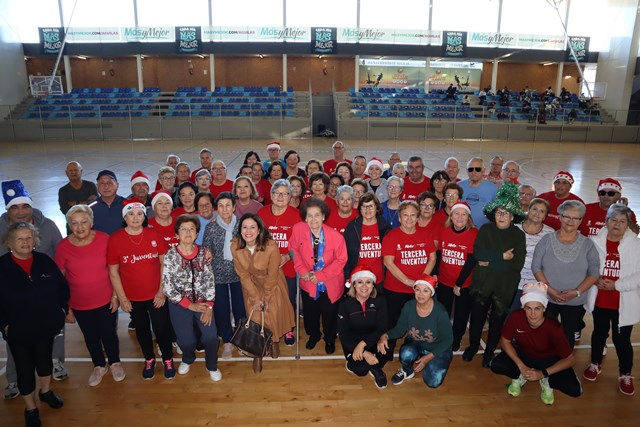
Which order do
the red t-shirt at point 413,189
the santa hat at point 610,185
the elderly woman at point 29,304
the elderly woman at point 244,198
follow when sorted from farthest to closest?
the red t-shirt at point 413,189
the elderly woman at point 244,198
the santa hat at point 610,185
the elderly woman at point 29,304

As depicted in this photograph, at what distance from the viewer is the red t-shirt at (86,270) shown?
3840 millimetres

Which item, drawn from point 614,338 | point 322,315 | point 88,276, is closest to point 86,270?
point 88,276

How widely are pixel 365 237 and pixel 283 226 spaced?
0.96 meters

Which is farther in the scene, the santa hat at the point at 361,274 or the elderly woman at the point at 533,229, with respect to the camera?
the elderly woman at the point at 533,229

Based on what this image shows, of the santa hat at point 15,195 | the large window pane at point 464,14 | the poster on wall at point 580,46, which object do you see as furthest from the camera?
the large window pane at point 464,14

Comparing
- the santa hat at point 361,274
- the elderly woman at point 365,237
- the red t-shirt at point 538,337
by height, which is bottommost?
the red t-shirt at point 538,337

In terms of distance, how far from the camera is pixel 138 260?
395 centimetres

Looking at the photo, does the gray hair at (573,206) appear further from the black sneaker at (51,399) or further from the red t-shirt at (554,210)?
the black sneaker at (51,399)

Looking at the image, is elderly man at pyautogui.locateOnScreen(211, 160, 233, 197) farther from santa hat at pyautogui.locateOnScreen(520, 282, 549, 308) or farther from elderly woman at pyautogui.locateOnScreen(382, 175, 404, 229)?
santa hat at pyautogui.locateOnScreen(520, 282, 549, 308)

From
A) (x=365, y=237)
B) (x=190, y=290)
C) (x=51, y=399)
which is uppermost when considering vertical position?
(x=365, y=237)

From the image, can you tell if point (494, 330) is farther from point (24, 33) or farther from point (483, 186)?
point (24, 33)

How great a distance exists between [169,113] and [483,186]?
2706cm

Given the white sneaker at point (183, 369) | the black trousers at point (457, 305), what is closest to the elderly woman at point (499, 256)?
the black trousers at point (457, 305)

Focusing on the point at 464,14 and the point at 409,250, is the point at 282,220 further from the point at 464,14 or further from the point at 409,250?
the point at 464,14
